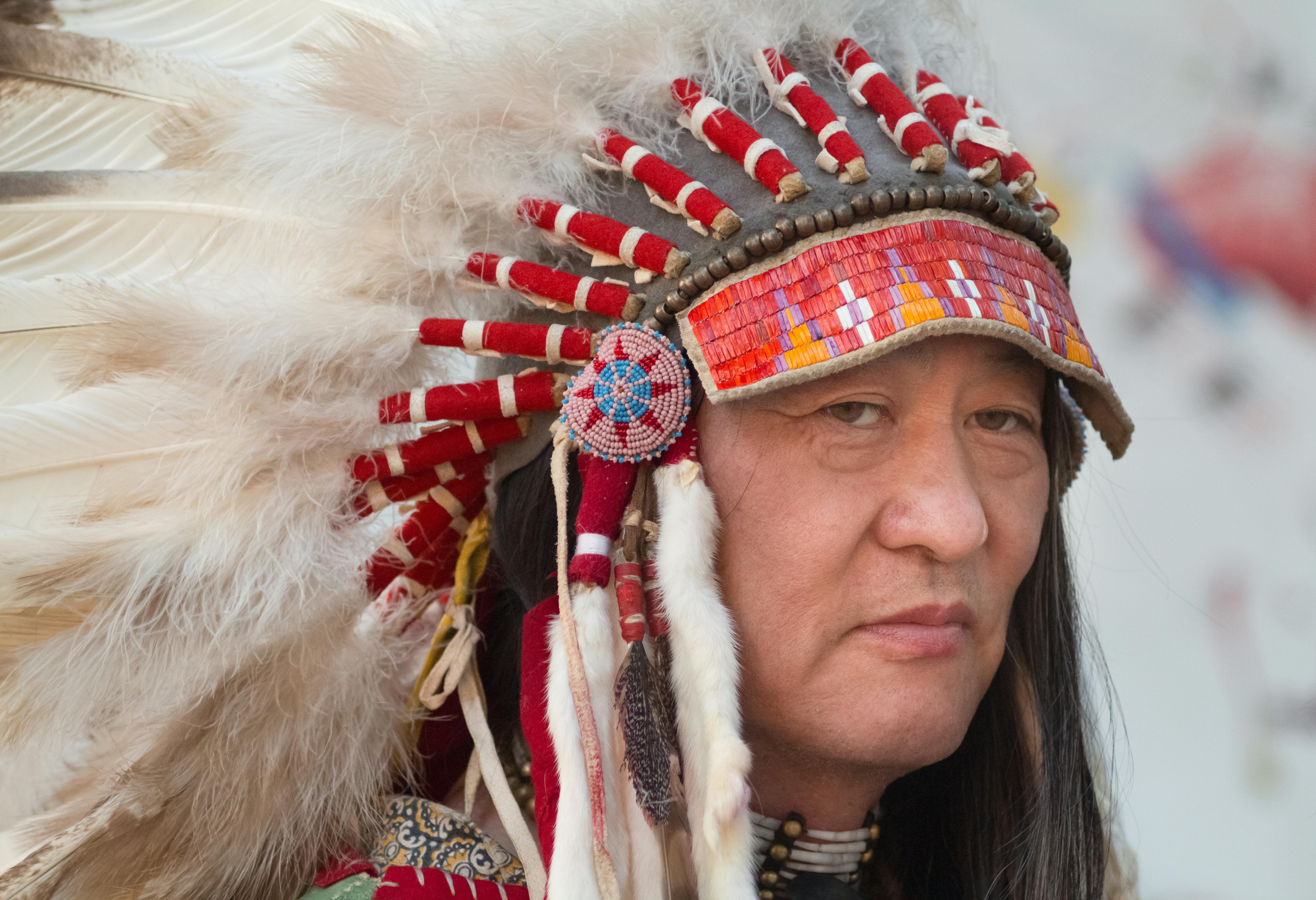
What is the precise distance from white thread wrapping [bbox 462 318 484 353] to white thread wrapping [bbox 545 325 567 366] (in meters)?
0.11

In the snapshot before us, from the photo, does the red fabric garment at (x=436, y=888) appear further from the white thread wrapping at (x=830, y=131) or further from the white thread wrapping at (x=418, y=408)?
the white thread wrapping at (x=830, y=131)

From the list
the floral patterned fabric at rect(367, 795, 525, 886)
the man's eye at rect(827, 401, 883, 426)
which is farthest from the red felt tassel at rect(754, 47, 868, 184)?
the floral patterned fabric at rect(367, 795, 525, 886)

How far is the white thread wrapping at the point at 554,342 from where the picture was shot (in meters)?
1.51

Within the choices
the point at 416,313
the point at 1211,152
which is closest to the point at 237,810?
the point at 416,313

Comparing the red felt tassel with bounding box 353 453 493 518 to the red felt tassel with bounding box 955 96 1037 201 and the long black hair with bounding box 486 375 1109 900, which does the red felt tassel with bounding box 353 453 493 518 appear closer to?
the long black hair with bounding box 486 375 1109 900

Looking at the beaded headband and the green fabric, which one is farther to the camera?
the green fabric

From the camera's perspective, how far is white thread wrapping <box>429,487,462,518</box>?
5.55 feet

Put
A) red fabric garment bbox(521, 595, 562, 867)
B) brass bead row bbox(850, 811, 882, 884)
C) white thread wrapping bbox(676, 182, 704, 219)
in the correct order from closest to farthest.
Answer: red fabric garment bbox(521, 595, 562, 867) < white thread wrapping bbox(676, 182, 704, 219) < brass bead row bbox(850, 811, 882, 884)

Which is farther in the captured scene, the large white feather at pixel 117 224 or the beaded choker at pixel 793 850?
the large white feather at pixel 117 224

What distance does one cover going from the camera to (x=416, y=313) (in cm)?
160

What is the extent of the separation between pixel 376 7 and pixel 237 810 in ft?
4.69

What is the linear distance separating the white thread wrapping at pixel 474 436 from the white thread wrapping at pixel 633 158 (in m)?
0.50

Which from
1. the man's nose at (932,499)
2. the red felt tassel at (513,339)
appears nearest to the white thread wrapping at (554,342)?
the red felt tassel at (513,339)

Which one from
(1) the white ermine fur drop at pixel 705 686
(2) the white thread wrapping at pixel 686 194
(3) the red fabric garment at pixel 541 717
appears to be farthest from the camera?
(2) the white thread wrapping at pixel 686 194
